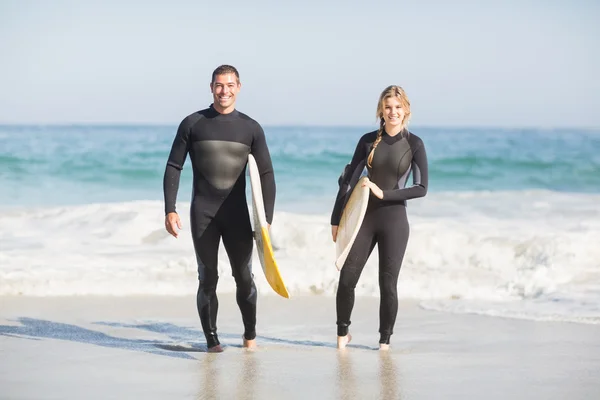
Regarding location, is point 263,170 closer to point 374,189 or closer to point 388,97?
point 374,189

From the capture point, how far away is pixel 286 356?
568 centimetres

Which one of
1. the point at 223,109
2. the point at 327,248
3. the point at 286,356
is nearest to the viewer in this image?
the point at 286,356

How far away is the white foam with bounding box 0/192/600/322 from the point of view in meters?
8.53

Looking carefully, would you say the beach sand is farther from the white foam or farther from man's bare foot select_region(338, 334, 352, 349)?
the white foam

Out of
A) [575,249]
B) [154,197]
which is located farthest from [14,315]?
[154,197]

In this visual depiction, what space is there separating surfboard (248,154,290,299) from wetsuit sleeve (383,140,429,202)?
0.72 m

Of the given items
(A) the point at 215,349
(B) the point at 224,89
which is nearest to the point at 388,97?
(B) the point at 224,89

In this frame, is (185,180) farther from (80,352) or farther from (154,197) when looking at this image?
(80,352)

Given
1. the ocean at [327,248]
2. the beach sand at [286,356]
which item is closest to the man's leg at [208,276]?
the beach sand at [286,356]

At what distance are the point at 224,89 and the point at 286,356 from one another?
156cm

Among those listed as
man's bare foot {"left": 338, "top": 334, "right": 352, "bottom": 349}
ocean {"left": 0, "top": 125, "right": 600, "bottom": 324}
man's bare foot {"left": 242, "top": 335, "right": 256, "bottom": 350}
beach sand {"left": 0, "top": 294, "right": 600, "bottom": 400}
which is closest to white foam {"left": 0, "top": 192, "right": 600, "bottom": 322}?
ocean {"left": 0, "top": 125, "right": 600, "bottom": 324}

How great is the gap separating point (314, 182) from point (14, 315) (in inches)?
623

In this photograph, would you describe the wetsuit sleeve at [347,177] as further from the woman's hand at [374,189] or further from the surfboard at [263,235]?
the surfboard at [263,235]

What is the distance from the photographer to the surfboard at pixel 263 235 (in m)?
5.70
